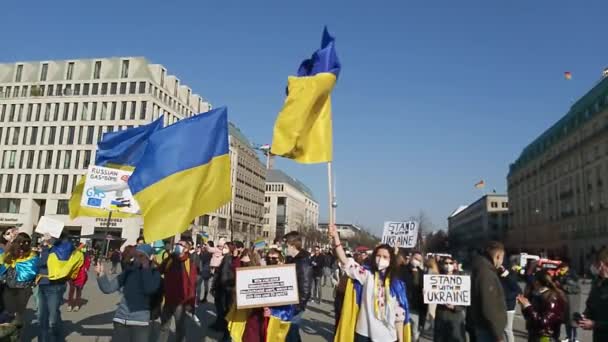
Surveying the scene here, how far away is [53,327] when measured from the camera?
8.32m

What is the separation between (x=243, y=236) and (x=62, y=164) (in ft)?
122

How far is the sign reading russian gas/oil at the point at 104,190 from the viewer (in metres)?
12.5

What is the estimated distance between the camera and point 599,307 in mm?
5559

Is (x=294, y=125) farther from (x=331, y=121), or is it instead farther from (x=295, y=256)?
(x=295, y=256)

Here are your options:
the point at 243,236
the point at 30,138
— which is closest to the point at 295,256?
the point at 30,138

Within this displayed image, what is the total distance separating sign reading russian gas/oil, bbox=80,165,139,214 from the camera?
41.0ft

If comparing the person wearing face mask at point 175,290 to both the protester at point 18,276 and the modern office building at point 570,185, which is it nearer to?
the protester at point 18,276

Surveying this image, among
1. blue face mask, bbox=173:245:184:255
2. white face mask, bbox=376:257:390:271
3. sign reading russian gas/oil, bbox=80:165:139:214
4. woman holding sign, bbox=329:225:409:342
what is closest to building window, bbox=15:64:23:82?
sign reading russian gas/oil, bbox=80:165:139:214

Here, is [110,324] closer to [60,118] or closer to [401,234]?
[401,234]

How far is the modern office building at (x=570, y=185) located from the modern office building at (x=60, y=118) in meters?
55.4

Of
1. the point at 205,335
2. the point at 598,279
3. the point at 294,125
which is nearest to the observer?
the point at 598,279

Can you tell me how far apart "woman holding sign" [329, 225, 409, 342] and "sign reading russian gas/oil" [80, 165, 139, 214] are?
7982 mm

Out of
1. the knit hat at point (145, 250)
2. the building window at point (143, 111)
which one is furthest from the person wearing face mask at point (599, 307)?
the building window at point (143, 111)

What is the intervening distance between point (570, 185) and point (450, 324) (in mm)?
74604
